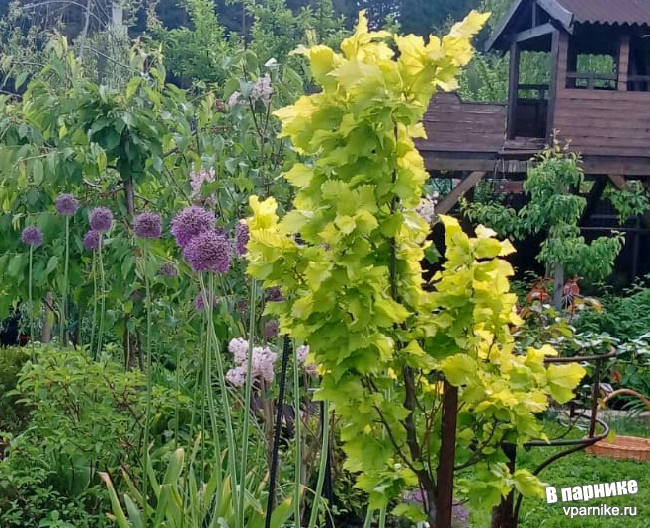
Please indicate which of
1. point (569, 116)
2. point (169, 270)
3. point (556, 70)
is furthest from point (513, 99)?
point (169, 270)

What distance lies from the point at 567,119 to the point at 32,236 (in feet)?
23.5

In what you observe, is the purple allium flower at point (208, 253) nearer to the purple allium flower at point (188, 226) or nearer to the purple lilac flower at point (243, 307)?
the purple allium flower at point (188, 226)

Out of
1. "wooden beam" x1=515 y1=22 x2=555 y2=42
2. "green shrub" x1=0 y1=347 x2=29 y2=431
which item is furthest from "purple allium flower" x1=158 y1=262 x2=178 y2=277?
"wooden beam" x1=515 y1=22 x2=555 y2=42

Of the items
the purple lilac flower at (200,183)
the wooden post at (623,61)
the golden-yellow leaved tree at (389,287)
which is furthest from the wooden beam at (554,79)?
the golden-yellow leaved tree at (389,287)

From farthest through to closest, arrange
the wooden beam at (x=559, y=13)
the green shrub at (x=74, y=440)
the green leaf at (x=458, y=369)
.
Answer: the wooden beam at (x=559, y=13)
the green shrub at (x=74, y=440)
the green leaf at (x=458, y=369)

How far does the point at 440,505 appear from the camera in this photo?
158 cm

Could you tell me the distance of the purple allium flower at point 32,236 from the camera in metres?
3.16

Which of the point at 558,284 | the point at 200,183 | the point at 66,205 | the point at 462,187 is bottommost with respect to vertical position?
the point at 558,284

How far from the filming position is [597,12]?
886 cm

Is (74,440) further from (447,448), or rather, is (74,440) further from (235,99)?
(447,448)

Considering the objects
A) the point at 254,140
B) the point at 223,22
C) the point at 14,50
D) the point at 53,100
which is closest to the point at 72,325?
the point at 53,100

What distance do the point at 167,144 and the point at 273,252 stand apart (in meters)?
1.71

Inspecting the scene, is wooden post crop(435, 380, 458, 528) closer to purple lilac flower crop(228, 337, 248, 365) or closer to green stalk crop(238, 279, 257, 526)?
green stalk crop(238, 279, 257, 526)

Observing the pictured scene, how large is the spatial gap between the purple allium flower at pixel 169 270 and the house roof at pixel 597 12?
6876 mm
